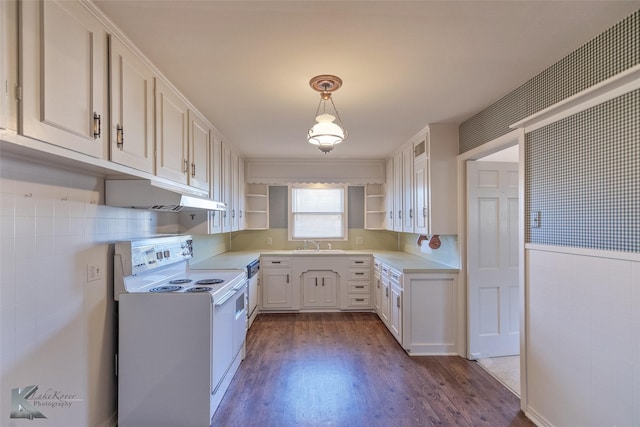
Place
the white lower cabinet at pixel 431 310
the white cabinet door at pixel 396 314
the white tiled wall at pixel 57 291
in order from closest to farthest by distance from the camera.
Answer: the white tiled wall at pixel 57 291, the white lower cabinet at pixel 431 310, the white cabinet door at pixel 396 314

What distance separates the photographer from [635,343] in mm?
1433

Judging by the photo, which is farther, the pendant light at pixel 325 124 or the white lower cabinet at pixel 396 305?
the white lower cabinet at pixel 396 305

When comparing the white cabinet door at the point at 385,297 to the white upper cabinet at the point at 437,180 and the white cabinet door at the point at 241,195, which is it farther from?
the white cabinet door at the point at 241,195

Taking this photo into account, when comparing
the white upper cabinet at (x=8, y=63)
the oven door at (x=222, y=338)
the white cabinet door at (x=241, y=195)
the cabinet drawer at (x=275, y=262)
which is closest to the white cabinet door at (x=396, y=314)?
the cabinet drawer at (x=275, y=262)

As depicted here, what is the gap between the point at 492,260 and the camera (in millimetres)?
3002

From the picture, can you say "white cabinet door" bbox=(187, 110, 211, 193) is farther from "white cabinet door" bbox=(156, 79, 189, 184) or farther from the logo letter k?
the logo letter k

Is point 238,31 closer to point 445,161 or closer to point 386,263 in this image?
point 445,161

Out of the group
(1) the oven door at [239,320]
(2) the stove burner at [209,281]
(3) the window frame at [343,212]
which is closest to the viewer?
(2) the stove burner at [209,281]

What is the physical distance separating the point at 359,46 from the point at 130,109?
1.36 metres

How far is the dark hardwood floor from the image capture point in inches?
82.0

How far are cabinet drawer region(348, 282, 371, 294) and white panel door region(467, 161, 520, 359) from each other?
171 centimetres

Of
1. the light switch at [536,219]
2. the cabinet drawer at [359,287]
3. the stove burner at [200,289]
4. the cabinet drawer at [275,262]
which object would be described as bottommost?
the cabinet drawer at [359,287]

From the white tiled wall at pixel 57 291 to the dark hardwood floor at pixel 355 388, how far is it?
865mm

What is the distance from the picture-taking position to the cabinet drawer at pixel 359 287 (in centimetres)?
448
